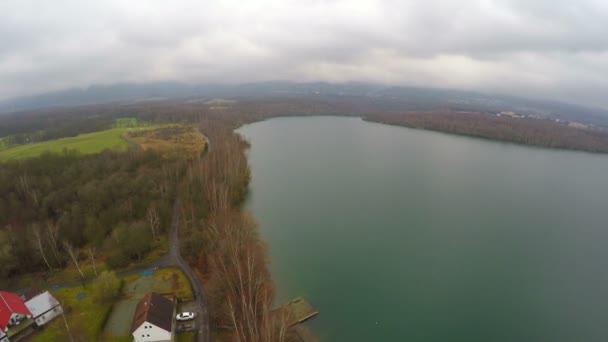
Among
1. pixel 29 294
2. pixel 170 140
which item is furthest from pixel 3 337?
pixel 170 140

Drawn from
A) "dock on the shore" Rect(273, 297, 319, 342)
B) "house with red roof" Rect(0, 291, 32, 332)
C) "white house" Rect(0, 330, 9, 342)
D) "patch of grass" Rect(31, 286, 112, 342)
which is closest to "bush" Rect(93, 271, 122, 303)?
"patch of grass" Rect(31, 286, 112, 342)

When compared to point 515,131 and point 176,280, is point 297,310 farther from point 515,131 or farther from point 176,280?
point 515,131

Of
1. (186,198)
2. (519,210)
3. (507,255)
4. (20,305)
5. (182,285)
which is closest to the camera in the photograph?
(20,305)

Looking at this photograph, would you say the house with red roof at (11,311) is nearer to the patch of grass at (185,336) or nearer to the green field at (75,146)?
the patch of grass at (185,336)

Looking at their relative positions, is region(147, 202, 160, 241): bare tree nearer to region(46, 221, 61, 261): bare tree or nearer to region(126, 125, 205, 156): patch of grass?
region(46, 221, 61, 261): bare tree

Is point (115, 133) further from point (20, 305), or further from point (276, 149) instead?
point (20, 305)

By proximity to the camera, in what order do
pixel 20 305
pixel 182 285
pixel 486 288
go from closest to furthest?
pixel 20 305, pixel 182 285, pixel 486 288

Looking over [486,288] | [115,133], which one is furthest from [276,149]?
[486,288]
